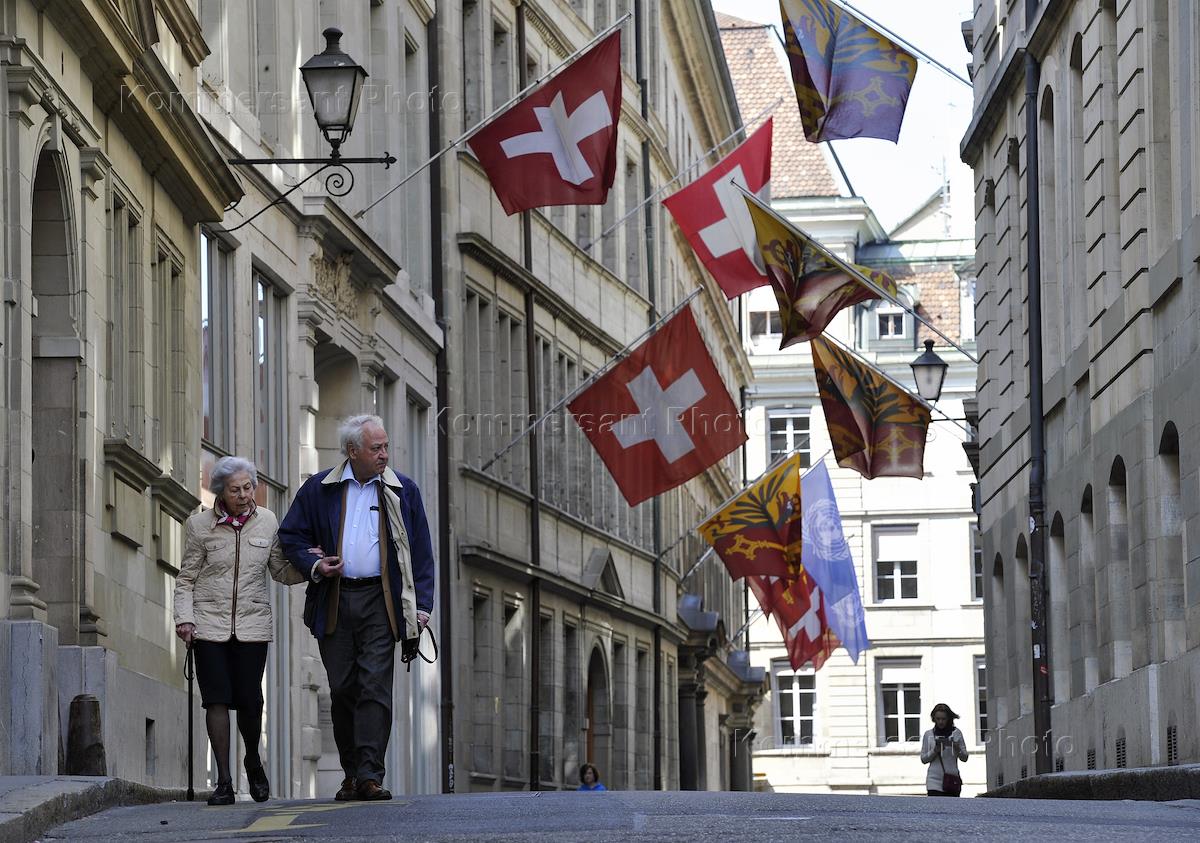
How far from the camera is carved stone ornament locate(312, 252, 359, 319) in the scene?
27672 millimetres

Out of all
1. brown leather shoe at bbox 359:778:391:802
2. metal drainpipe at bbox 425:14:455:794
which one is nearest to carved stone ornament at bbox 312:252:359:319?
metal drainpipe at bbox 425:14:455:794

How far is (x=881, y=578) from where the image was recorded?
7981 centimetres

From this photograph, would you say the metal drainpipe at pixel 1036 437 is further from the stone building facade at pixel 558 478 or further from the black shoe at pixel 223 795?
the black shoe at pixel 223 795

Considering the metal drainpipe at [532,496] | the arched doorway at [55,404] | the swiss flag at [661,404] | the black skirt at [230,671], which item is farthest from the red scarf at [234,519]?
the metal drainpipe at [532,496]

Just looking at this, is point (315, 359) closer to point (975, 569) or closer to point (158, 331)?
point (158, 331)

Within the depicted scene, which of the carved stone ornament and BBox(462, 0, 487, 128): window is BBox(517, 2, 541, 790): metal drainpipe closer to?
BBox(462, 0, 487, 128): window

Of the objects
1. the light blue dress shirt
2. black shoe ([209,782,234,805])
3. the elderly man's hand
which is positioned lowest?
black shoe ([209,782,234,805])

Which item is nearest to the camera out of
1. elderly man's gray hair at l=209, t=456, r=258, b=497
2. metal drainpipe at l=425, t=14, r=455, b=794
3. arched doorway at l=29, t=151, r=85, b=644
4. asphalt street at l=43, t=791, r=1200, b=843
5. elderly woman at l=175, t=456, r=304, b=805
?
asphalt street at l=43, t=791, r=1200, b=843

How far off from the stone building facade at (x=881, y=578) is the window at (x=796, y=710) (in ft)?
0.10

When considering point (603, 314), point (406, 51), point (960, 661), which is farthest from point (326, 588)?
point (960, 661)

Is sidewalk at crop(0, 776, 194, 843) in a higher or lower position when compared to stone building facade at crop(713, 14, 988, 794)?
lower

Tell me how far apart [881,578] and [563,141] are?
5364 cm

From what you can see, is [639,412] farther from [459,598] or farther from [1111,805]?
[1111,805]

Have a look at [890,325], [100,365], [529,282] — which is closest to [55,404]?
[100,365]
